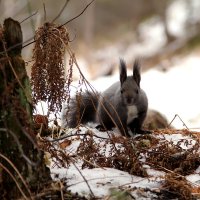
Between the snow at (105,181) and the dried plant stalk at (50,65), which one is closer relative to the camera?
the snow at (105,181)

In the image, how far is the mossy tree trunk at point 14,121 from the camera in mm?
1888

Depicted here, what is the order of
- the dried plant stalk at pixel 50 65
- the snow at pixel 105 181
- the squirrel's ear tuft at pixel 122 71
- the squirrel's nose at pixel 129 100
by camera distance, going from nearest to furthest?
the snow at pixel 105 181 → the dried plant stalk at pixel 50 65 → the squirrel's ear tuft at pixel 122 71 → the squirrel's nose at pixel 129 100

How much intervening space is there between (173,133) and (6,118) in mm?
1526

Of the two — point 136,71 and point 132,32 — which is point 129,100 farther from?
point 132,32

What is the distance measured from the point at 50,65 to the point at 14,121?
49 centimetres

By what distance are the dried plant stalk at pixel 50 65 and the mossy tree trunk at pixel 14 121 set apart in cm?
30

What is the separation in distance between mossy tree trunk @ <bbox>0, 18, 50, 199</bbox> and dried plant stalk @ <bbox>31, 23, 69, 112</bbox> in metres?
0.30

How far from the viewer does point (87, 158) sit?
8.02ft

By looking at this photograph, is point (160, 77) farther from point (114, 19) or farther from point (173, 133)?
point (114, 19)

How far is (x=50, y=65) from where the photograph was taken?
2.33 m

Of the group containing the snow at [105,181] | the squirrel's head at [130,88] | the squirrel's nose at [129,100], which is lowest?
the snow at [105,181]

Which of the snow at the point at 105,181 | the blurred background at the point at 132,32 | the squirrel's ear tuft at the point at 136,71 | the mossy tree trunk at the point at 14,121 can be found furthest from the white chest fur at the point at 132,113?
the blurred background at the point at 132,32

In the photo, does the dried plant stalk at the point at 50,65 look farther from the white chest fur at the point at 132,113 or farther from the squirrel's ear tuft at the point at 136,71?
the white chest fur at the point at 132,113

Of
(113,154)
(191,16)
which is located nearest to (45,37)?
(113,154)
